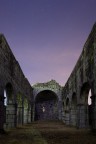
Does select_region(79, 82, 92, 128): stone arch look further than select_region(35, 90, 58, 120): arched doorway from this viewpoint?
No

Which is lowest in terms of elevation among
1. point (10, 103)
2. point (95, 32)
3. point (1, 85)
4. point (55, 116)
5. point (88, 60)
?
point (55, 116)

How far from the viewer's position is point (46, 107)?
41.1m

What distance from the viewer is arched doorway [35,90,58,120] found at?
131 ft

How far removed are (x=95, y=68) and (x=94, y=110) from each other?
2.13 metres

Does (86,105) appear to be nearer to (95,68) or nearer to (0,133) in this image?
(95,68)

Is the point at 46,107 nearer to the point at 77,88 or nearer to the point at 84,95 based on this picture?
the point at 77,88

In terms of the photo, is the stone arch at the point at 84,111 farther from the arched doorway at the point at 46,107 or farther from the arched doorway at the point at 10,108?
the arched doorway at the point at 46,107

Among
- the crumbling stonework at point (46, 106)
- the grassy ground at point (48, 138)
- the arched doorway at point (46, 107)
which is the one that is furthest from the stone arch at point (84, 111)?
the arched doorway at point (46, 107)

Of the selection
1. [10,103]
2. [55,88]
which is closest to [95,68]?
[10,103]

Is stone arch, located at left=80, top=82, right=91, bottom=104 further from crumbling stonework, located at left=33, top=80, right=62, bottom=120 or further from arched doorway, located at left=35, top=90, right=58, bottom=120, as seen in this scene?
arched doorway, located at left=35, top=90, right=58, bottom=120

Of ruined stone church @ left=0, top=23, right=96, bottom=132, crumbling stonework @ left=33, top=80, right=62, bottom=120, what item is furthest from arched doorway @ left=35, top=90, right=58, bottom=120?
ruined stone church @ left=0, top=23, right=96, bottom=132

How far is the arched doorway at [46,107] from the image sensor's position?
4006cm

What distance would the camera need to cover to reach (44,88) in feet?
115

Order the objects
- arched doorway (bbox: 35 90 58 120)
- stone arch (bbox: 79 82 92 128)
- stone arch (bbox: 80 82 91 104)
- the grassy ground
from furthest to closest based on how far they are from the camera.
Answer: arched doorway (bbox: 35 90 58 120) < stone arch (bbox: 79 82 92 128) < stone arch (bbox: 80 82 91 104) < the grassy ground
